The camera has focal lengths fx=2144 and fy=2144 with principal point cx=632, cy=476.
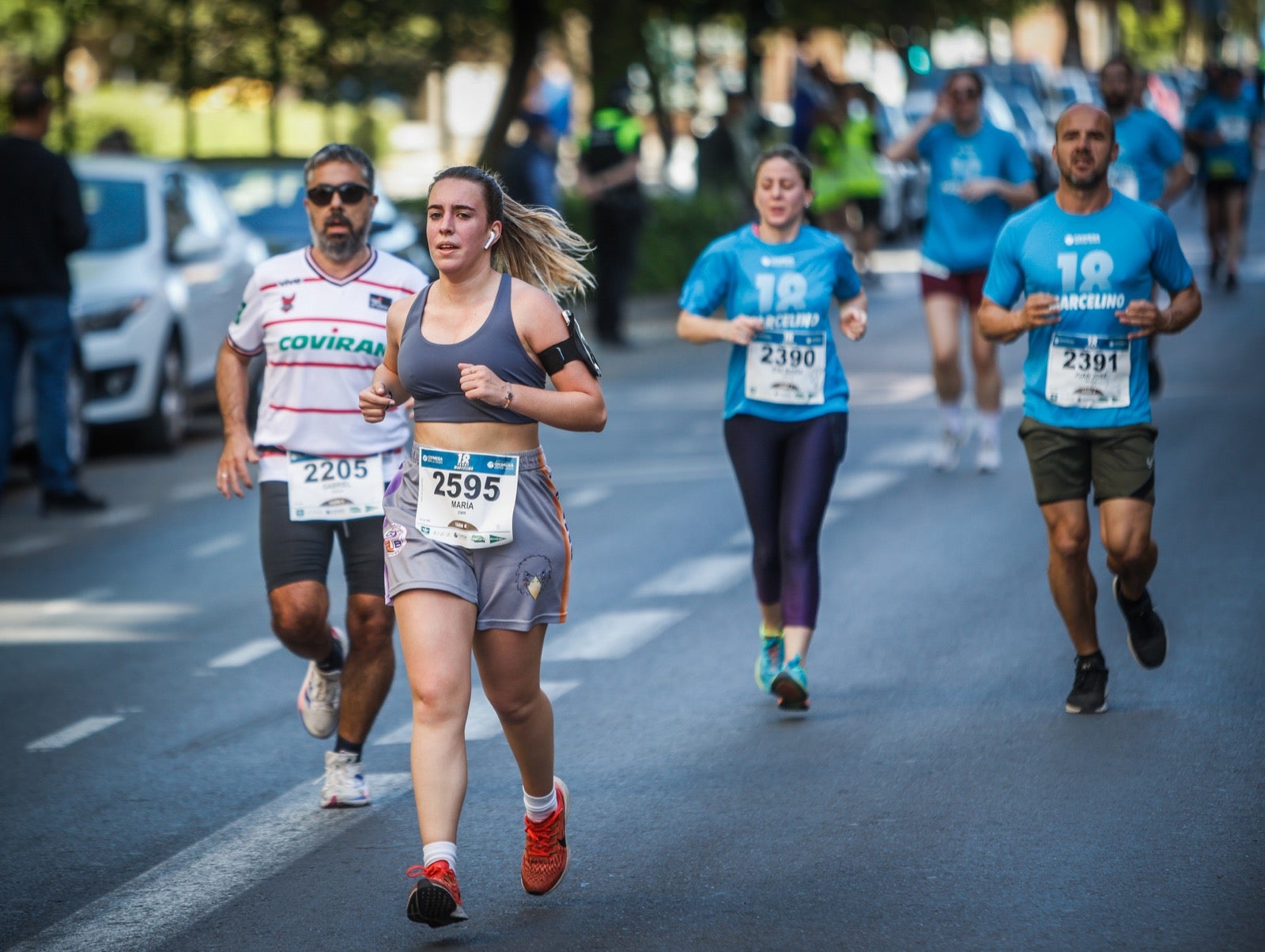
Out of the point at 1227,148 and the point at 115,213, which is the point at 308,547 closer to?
the point at 115,213

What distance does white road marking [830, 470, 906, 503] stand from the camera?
11.6 m

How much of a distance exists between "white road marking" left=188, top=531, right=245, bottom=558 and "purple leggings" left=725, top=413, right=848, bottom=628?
161 inches

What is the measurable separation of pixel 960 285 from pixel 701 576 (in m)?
3.06

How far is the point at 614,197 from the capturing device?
1947cm

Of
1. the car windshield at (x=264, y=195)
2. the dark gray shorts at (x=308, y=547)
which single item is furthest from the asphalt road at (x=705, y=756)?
the car windshield at (x=264, y=195)

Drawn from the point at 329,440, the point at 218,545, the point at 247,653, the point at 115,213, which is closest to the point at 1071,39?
the point at 115,213

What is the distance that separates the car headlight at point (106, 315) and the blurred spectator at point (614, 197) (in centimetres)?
648

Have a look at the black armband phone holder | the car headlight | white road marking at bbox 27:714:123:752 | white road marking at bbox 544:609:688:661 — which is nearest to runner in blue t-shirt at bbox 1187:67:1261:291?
the car headlight

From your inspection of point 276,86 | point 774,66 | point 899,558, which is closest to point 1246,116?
point 276,86

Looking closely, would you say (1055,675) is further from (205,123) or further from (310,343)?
(205,123)

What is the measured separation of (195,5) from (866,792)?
18.3 meters

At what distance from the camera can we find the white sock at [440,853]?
16.3 feet

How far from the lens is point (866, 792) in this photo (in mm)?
6238

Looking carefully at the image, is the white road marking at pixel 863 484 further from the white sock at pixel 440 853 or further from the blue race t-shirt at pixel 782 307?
the white sock at pixel 440 853
